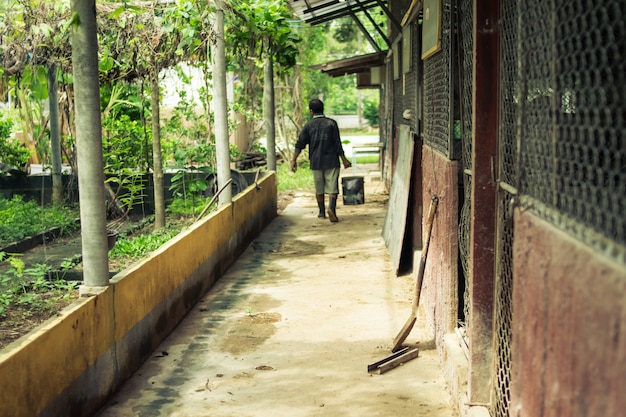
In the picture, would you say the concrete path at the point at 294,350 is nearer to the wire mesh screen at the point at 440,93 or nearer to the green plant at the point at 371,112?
the wire mesh screen at the point at 440,93

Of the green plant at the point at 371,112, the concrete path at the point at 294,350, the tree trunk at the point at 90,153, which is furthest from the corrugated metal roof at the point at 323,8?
the green plant at the point at 371,112

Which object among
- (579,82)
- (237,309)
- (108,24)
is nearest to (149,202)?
(108,24)

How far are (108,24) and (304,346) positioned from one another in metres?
6.16

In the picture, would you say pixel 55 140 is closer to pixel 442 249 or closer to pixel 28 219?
pixel 28 219

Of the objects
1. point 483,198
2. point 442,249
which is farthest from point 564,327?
point 442,249

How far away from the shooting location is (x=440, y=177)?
6516 millimetres

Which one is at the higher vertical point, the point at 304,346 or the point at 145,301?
the point at 145,301

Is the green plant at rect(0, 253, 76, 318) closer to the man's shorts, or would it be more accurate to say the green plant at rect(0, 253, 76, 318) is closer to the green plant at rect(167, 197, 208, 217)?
the green plant at rect(167, 197, 208, 217)

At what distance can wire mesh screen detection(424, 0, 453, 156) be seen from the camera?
6.15 metres

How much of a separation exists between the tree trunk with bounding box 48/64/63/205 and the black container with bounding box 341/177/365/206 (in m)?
5.08

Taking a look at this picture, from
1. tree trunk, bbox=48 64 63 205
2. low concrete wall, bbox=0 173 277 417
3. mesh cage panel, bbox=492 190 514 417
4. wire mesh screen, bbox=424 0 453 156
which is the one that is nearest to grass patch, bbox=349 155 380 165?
tree trunk, bbox=48 64 63 205

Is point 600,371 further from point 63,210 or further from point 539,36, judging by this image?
point 63,210

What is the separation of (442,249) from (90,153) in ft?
8.74

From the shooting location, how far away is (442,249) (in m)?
6.31
